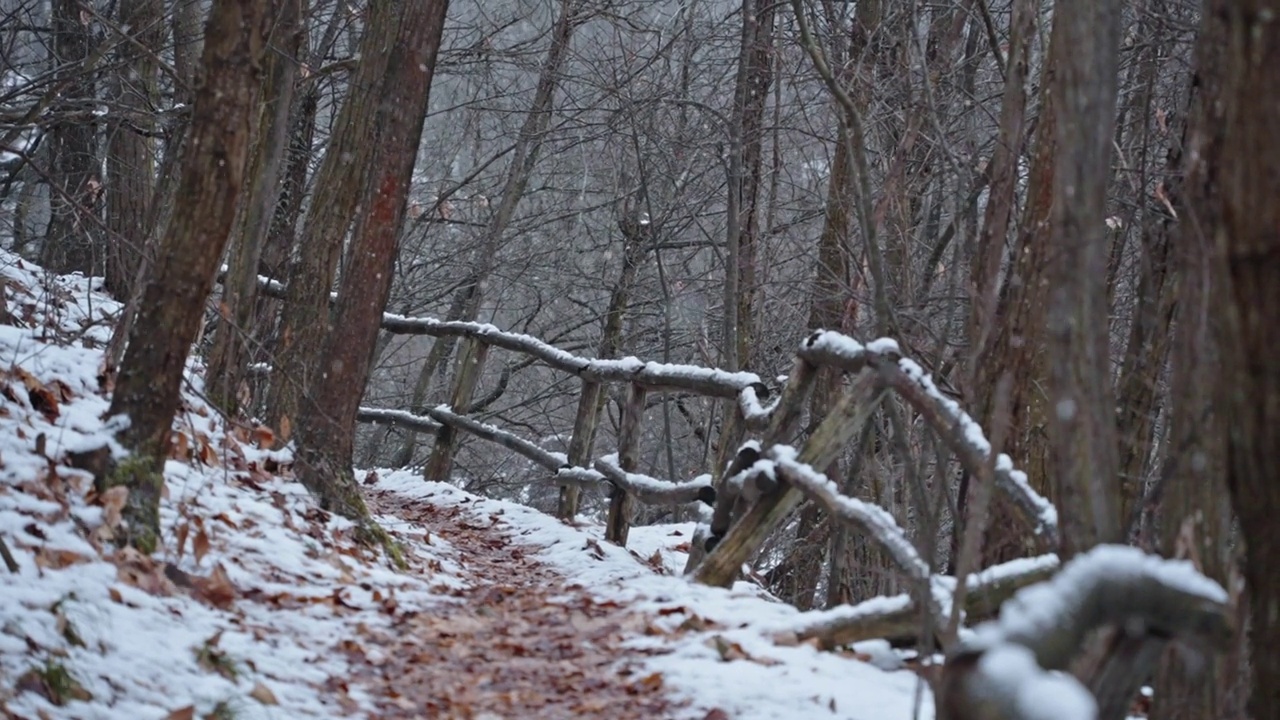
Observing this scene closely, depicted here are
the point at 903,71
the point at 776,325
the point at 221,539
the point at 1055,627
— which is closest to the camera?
the point at 1055,627

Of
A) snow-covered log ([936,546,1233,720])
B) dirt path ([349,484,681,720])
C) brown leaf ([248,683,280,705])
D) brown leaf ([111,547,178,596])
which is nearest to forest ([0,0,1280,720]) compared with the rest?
snow-covered log ([936,546,1233,720])

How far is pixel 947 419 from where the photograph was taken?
468 cm

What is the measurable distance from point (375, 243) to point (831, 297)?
157 inches

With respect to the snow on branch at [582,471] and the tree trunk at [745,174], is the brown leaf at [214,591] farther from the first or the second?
the tree trunk at [745,174]

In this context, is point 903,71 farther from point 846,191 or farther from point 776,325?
point 776,325

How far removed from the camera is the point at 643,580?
19.4 ft

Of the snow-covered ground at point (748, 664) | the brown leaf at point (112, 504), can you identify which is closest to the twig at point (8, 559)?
the brown leaf at point (112, 504)

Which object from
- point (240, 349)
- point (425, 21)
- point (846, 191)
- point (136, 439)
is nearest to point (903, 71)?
point (846, 191)

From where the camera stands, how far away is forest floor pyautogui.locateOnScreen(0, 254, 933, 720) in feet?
12.1

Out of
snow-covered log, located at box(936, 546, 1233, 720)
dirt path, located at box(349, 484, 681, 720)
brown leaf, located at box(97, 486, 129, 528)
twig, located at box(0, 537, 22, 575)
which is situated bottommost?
dirt path, located at box(349, 484, 681, 720)

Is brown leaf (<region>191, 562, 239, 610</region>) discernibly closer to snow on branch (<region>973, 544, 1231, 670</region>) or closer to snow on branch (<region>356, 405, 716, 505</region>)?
snow on branch (<region>356, 405, 716, 505</region>)

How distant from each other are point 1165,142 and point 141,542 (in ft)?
21.7

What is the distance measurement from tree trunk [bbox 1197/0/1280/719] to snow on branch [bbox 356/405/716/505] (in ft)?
13.9

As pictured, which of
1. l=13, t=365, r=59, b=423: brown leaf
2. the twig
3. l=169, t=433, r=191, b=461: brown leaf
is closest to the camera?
the twig
